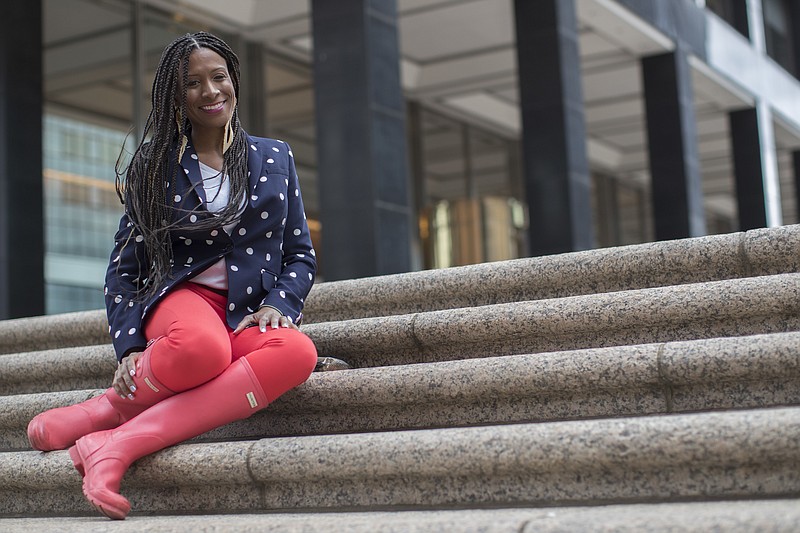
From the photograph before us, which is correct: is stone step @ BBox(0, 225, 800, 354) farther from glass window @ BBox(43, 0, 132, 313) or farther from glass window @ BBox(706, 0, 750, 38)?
glass window @ BBox(706, 0, 750, 38)

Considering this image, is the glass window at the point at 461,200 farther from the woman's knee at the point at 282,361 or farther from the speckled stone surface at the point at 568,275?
the woman's knee at the point at 282,361

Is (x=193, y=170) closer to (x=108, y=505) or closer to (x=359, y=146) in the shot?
(x=108, y=505)

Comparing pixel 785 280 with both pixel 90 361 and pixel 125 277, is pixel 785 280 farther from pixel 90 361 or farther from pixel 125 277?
pixel 90 361

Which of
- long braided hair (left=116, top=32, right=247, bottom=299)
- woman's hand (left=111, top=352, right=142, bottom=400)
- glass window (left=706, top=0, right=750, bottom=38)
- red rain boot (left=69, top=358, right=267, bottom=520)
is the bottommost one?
red rain boot (left=69, top=358, right=267, bottom=520)

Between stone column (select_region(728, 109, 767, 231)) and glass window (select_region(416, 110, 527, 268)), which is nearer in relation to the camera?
glass window (select_region(416, 110, 527, 268))

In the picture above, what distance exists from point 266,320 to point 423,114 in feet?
43.8

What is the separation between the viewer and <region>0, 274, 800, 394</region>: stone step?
3.24 meters

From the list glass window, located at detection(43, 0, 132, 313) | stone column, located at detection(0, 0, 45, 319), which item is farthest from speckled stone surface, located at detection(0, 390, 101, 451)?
glass window, located at detection(43, 0, 132, 313)

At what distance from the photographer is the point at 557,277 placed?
401 centimetres

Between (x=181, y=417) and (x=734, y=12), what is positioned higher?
(x=734, y=12)

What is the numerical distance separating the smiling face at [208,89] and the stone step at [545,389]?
93cm

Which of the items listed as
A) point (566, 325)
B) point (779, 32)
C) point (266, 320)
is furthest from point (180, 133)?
point (779, 32)

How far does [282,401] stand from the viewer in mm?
3400

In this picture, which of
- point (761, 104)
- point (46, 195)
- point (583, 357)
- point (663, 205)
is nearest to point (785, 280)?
point (583, 357)
